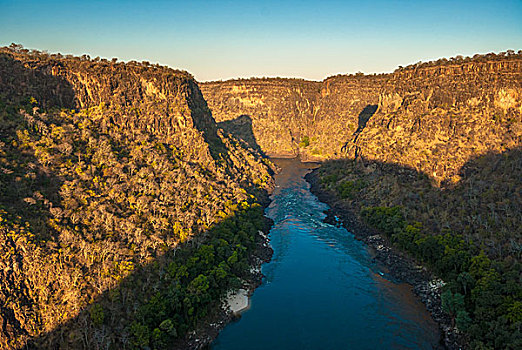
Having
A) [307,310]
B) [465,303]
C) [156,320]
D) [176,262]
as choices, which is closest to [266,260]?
[307,310]

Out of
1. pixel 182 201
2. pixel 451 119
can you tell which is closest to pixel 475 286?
pixel 182 201

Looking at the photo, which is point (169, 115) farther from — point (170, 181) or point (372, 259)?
point (372, 259)

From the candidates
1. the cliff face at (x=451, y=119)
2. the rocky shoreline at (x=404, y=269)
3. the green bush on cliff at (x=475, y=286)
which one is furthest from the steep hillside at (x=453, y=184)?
the rocky shoreline at (x=404, y=269)

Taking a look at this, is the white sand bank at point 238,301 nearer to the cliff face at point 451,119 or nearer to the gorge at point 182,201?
the gorge at point 182,201

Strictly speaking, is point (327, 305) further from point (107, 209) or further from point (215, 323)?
point (107, 209)

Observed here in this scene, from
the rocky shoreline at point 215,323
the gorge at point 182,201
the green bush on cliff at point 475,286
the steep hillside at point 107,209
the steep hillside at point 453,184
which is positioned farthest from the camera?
the steep hillside at point 453,184

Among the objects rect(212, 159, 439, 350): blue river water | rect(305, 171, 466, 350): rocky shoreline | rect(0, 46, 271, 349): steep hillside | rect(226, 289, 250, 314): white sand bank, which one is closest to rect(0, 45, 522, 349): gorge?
rect(0, 46, 271, 349): steep hillside
